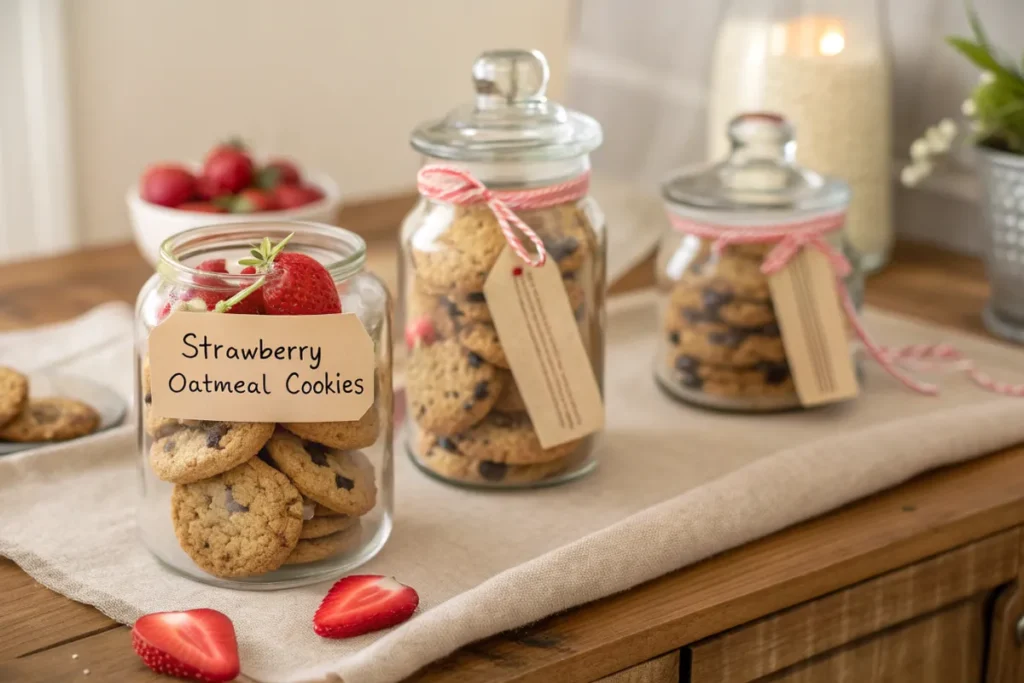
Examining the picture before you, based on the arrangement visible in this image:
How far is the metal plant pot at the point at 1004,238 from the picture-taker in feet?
3.94

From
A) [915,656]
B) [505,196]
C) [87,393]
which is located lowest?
[915,656]

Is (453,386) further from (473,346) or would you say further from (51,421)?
(51,421)

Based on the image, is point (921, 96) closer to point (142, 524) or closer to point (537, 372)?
point (537, 372)

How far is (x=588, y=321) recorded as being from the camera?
938mm

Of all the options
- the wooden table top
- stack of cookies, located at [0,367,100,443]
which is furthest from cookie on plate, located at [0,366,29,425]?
the wooden table top

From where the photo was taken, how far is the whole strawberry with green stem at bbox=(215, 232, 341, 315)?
75 cm

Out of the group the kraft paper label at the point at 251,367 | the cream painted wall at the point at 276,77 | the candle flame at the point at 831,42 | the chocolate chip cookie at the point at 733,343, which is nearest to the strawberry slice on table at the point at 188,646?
the kraft paper label at the point at 251,367

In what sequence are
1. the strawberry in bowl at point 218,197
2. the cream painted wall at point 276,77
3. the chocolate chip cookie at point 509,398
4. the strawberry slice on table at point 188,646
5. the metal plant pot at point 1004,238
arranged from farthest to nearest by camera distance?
the cream painted wall at point 276,77
the strawberry in bowl at point 218,197
the metal plant pot at point 1004,238
the chocolate chip cookie at point 509,398
the strawberry slice on table at point 188,646

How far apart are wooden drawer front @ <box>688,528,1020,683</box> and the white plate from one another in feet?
1.69

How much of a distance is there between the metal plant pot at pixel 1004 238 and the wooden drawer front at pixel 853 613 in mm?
390

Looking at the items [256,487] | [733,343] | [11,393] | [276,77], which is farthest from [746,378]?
[276,77]

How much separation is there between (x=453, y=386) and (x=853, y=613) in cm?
31

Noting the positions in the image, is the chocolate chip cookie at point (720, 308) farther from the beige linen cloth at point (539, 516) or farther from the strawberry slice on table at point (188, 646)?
the strawberry slice on table at point (188, 646)

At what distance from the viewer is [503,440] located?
910mm
